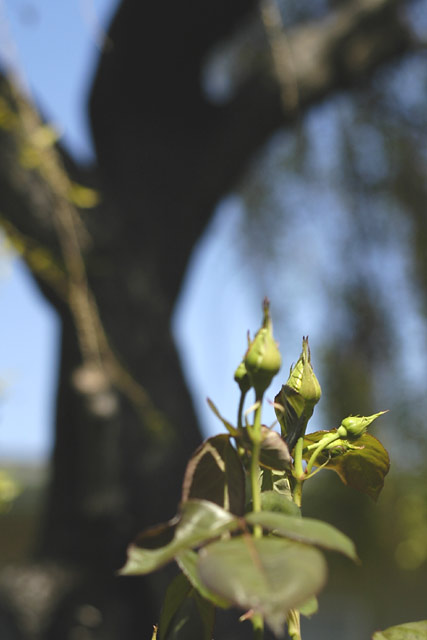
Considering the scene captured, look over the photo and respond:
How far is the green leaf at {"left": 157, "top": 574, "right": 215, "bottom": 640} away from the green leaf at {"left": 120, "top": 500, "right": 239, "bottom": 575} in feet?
0.08

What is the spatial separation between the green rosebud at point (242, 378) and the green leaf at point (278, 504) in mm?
26

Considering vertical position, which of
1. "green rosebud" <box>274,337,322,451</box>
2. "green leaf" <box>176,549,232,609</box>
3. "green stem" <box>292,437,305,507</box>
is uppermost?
"green rosebud" <box>274,337,322,451</box>

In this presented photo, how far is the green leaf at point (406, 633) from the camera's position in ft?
0.55

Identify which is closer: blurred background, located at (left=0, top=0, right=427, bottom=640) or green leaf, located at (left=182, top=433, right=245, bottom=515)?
green leaf, located at (left=182, top=433, right=245, bottom=515)

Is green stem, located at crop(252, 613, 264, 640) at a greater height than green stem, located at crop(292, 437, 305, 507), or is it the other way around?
green stem, located at crop(292, 437, 305, 507)

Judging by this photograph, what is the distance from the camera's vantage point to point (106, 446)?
3.11ft

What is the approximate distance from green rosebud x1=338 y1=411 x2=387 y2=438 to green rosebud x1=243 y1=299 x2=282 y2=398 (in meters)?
0.03

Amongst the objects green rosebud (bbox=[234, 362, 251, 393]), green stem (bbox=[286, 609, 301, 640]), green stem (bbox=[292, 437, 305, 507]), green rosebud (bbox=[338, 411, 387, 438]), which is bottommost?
green stem (bbox=[286, 609, 301, 640])

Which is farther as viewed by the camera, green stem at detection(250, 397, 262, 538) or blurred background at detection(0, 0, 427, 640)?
blurred background at detection(0, 0, 427, 640)

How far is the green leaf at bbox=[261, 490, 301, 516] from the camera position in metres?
0.16

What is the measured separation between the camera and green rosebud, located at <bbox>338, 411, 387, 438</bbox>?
0.17 metres

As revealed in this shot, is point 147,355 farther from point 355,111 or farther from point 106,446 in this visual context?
point 355,111

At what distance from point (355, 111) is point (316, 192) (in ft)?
0.71

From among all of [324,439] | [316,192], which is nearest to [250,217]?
[316,192]
